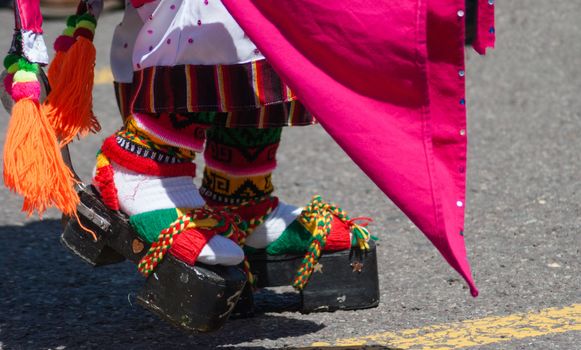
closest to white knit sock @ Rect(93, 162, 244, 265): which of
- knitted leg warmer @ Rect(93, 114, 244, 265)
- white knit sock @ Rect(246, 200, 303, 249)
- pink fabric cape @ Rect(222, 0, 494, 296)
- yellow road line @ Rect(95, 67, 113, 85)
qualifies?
knitted leg warmer @ Rect(93, 114, 244, 265)

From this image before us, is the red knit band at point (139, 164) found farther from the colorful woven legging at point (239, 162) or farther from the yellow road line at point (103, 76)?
the yellow road line at point (103, 76)

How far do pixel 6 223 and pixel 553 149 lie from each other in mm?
1745

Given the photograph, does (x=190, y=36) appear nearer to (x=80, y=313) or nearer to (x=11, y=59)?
(x=11, y=59)

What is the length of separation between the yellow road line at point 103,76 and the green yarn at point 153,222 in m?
2.50

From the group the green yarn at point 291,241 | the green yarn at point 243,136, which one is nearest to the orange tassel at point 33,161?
the green yarn at point 243,136

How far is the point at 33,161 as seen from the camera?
191cm

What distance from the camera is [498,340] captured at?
6.99 feet

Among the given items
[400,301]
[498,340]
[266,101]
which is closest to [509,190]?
[400,301]

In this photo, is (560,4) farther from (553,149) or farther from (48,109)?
(48,109)

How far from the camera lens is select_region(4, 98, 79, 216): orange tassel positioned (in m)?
1.91

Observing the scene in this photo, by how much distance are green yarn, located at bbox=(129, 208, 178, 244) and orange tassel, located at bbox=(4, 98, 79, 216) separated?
0.52 feet

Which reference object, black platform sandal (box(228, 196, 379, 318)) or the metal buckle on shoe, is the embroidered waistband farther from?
black platform sandal (box(228, 196, 379, 318))

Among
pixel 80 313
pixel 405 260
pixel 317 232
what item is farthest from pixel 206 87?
pixel 405 260

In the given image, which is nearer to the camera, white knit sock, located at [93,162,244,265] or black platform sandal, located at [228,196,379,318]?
white knit sock, located at [93,162,244,265]
